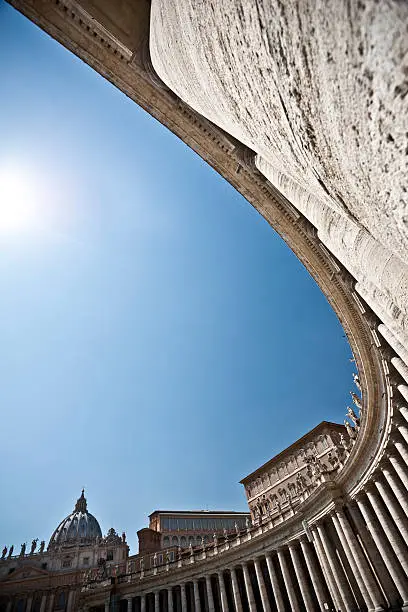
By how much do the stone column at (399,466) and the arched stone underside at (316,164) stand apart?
0.05 metres

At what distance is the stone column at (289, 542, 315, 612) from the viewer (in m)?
22.1

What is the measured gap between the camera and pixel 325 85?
1535mm

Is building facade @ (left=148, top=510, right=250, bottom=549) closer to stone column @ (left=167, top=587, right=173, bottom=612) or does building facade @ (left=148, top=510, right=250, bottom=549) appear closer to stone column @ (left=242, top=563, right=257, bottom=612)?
stone column @ (left=167, top=587, right=173, bottom=612)

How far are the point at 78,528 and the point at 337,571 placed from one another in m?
86.8

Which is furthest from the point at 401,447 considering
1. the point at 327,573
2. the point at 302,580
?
the point at 302,580

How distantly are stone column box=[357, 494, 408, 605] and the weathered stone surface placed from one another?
21084 millimetres

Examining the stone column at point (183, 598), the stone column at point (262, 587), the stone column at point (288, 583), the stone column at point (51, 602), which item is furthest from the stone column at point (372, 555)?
the stone column at point (51, 602)

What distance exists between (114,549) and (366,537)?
6398cm

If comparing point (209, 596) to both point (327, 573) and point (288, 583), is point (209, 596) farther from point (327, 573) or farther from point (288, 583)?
point (327, 573)

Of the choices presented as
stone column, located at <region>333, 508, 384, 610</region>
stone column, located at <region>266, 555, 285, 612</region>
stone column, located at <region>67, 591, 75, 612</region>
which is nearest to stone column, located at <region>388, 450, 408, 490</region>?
stone column, located at <region>333, 508, 384, 610</region>

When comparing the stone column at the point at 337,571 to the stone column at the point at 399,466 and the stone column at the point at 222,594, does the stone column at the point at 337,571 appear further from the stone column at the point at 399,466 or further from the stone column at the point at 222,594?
the stone column at the point at 222,594

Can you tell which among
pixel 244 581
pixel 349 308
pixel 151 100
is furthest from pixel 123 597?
pixel 151 100

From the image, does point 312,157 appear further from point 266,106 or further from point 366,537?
point 366,537

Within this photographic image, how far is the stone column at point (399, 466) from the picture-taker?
1529cm
